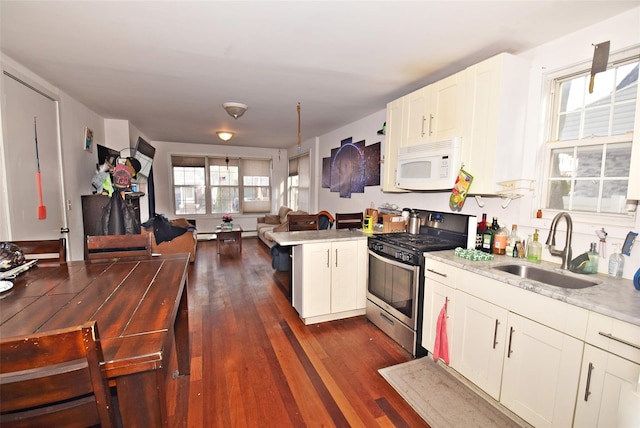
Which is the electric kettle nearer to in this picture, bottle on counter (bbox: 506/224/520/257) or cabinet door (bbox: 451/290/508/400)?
bottle on counter (bbox: 506/224/520/257)

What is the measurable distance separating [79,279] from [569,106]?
3.38 metres

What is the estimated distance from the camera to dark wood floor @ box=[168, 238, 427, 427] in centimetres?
172

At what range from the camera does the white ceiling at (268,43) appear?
1613mm

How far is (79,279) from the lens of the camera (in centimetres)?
162

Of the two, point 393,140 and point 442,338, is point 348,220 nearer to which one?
point 393,140

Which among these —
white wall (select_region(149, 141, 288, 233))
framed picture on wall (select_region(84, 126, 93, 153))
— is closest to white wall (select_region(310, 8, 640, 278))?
framed picture on wall (select_region(84, 126, 93, 153))

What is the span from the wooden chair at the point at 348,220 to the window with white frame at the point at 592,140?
2.08 metres

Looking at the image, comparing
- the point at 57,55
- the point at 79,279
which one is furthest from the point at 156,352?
the point at 57,55

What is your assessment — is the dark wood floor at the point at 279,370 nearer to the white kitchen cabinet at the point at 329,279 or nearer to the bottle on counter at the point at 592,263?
the white kitchen cabinet at the point at 329,279

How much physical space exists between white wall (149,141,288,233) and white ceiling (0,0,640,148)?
3465 mm

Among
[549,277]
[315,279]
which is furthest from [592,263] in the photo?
[315,279]

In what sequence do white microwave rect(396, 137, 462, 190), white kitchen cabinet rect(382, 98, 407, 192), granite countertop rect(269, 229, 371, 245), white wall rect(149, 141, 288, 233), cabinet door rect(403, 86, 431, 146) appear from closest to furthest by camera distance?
white microwave rect(396, 137, 462, 190) < cabinet door rect(403, 86, 431, 146) < granite countertop rect(269, 229, 371, 245) < white kitchen cabinet rect(382, 98, 407, 192) < white wall rect(149, 141, 288, 233)

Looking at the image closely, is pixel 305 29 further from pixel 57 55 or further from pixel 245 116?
pixel 245 116

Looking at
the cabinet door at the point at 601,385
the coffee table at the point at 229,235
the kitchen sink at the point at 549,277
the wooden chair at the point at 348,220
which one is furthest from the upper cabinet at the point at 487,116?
the coffee table at the point at 229,235
